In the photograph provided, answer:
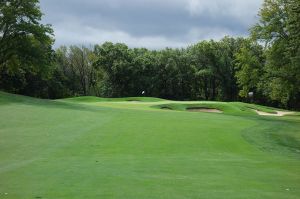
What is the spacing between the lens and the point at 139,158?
1326cm

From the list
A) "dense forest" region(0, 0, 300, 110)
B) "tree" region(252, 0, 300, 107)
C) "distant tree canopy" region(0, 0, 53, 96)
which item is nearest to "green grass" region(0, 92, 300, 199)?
"tree" region(252, 0, 300, 107)

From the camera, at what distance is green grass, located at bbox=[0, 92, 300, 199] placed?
8516 mm

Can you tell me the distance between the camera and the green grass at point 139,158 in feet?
27.9

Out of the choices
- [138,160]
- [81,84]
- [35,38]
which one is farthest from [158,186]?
[81,84]

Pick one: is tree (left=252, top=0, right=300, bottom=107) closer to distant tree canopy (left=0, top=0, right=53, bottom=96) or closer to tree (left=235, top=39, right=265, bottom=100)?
tree (left=235, top=39, right=265, bottom=100)

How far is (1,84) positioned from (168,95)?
3307cm

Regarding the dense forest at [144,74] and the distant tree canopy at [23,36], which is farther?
the dense forest at [144,74]

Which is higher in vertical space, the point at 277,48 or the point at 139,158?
the point at 277,48

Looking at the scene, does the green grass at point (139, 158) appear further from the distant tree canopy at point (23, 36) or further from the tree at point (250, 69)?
the distant tree canopy at point (23, 36)

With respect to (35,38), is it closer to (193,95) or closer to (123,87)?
(123,87)

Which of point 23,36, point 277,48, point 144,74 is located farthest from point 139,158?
point 144,74

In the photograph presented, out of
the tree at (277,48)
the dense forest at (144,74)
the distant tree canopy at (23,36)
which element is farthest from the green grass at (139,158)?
the dense forest at (144,74)

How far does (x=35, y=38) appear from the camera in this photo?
4109 centimetres

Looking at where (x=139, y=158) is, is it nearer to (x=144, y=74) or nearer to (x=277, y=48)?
(x=277, y=48)
